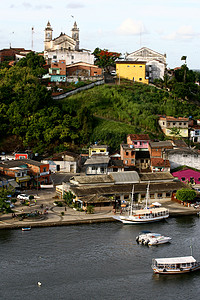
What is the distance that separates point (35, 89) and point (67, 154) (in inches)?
634

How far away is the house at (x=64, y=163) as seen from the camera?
5888 cm

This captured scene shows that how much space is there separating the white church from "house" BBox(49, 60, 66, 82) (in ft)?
14.8

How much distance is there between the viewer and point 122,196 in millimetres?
47781

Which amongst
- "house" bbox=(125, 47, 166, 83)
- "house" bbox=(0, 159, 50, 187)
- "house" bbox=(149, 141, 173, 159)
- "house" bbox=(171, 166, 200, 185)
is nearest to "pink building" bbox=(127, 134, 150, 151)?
"house" bbox=(149, 141, 173, 159)

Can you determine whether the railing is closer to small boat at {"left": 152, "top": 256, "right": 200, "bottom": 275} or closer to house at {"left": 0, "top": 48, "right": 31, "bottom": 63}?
house at {"left": 0, "top": 48, "right": 31, "bottom": 63}

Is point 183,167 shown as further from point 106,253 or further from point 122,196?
point 106,253

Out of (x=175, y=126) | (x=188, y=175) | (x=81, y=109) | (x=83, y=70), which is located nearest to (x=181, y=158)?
(x=188, y=175)

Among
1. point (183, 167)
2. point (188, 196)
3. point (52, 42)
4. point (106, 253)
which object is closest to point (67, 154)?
point (183, 167)

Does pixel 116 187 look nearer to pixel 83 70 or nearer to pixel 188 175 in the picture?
pixel 188 175

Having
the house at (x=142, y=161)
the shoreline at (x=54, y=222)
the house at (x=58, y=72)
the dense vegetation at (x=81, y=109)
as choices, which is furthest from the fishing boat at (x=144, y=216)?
the house at (x=58, y=72)

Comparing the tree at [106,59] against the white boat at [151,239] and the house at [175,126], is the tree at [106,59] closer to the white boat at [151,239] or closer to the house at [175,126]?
the house at [175,126]

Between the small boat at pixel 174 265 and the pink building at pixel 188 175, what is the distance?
73.0ft

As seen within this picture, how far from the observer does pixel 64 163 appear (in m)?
59.0

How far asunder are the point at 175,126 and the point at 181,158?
36.9 ft
